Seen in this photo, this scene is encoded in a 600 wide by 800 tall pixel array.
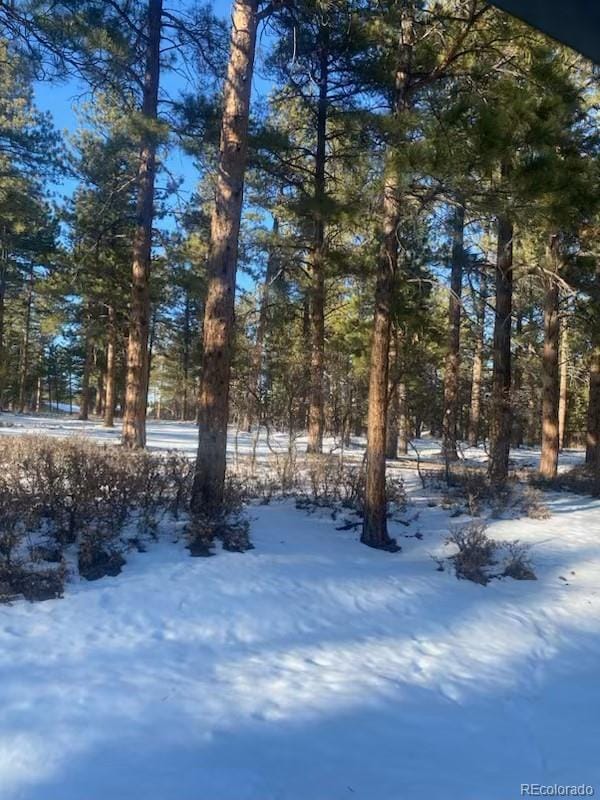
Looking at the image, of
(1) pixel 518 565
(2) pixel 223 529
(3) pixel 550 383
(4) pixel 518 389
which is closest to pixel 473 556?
(1) pixel 518 565

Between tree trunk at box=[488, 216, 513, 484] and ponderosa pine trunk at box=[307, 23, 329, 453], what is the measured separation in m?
3.72

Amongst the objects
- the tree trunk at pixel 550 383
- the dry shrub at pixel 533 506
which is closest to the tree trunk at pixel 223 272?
the dry shrub at pixel 533 506

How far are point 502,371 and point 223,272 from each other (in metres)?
7.51

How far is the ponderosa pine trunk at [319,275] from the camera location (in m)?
11.9

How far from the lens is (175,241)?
17453mm

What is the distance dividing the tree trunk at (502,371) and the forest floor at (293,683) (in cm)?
535

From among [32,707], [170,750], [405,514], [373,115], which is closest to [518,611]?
[405,514]

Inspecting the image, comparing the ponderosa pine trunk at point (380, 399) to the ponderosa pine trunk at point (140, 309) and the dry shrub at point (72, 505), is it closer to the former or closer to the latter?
the dry shrub at point (72, 505)

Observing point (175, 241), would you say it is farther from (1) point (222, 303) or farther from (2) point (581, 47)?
(2) point (581, 47)

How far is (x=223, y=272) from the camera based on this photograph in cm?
712

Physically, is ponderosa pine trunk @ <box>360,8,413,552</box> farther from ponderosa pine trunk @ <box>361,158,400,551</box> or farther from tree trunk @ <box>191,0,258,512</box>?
tree trunk @ <box>191,0,258,512</box>

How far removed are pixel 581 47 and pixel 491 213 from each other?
13.4 ft

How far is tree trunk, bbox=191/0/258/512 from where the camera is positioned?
277 inches

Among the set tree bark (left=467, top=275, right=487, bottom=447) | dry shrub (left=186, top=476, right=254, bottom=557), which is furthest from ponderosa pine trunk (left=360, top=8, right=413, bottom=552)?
tree bark (left=467, top=275, right=487, bottom=447)
